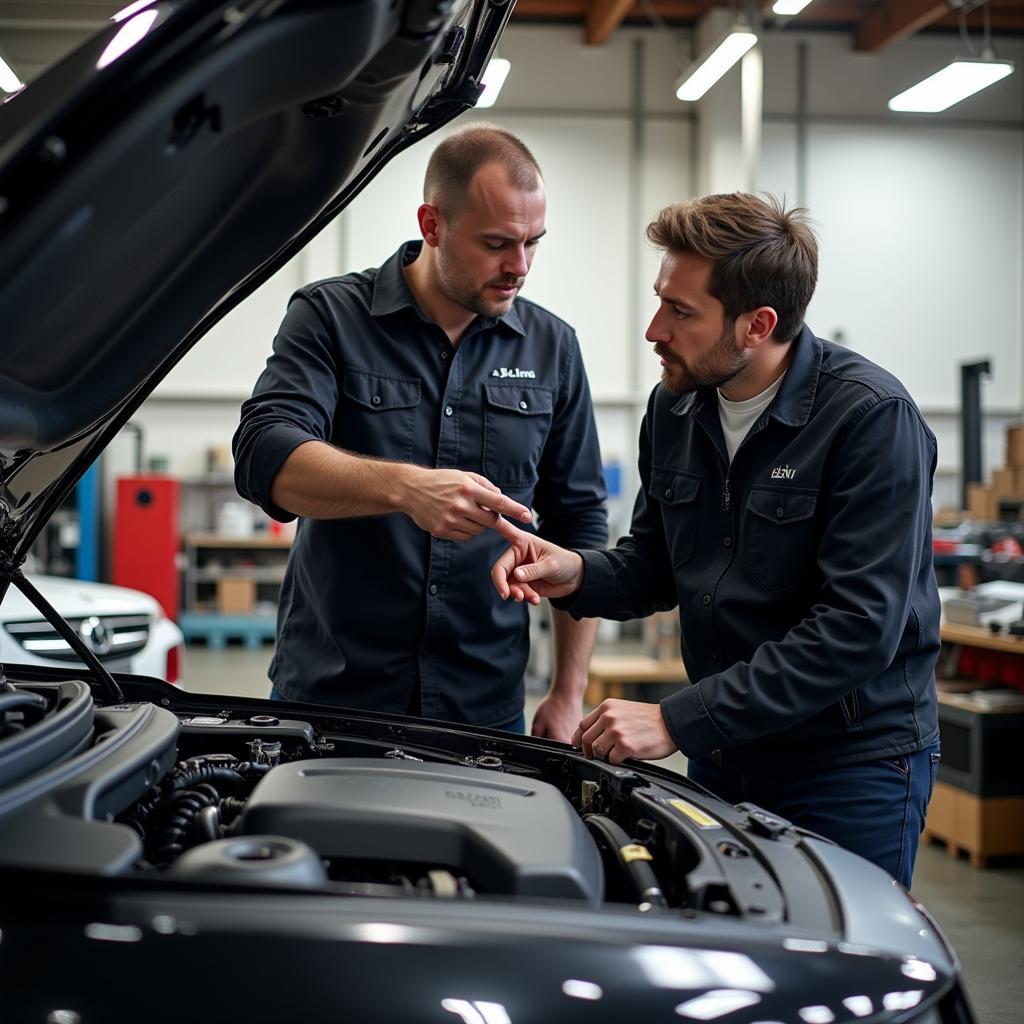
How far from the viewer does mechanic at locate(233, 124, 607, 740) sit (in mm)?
1895

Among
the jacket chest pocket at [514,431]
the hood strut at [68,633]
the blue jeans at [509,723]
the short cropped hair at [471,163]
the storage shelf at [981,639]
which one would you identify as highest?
the short cropped hair at [471,163]

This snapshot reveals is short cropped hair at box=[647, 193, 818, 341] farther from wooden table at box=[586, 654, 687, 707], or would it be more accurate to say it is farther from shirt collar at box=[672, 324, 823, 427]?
wooden table at box=[586, 654, 687, 707]

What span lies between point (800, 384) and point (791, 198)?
880cm

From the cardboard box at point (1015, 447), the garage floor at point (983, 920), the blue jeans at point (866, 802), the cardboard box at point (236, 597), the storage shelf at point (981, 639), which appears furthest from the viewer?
the cardboard box at point (236, 597)

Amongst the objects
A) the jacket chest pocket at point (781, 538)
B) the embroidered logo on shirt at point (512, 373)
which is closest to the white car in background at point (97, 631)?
the embroidered logo on shirt at point (512, 373)

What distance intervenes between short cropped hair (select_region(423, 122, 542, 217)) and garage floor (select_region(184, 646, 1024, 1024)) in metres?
2.30

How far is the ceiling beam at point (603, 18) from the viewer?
345 inches

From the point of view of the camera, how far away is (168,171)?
99 centimetres

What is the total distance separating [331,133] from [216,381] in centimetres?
890

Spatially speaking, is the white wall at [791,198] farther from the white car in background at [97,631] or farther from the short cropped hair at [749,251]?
the short cropped hair at [749,251]

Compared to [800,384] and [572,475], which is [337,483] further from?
[800,384]

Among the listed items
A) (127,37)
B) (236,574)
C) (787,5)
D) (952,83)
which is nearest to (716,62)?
(787,5)

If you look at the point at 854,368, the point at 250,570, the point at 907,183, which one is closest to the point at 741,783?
the point at 854,368

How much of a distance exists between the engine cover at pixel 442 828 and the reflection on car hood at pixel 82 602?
2.33 metres
